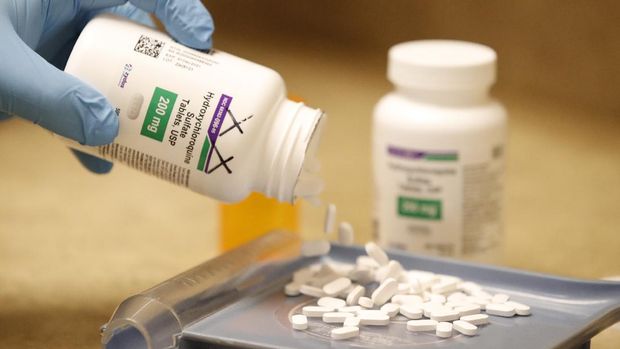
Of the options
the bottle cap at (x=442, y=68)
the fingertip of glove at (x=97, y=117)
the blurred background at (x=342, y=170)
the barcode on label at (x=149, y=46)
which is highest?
the barcode on label at (x=149, y=46)

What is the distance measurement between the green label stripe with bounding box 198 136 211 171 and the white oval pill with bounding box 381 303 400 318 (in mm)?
187

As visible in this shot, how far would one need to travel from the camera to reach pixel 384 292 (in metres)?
0.88

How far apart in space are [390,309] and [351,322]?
0.14 ft

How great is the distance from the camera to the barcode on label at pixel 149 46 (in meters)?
0.86

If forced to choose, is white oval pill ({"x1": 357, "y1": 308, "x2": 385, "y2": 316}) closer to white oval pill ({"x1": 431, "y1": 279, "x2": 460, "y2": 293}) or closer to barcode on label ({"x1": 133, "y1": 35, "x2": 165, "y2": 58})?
white oval pill ({"x1": 431, "y1": 279, "x2": 460, "y2": 293})

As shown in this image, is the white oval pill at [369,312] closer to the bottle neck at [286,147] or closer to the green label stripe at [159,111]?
the bottle neck at [286,147]

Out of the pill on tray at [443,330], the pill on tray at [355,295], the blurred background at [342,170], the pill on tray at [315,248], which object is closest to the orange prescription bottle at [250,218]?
the blurred background at [342,170]

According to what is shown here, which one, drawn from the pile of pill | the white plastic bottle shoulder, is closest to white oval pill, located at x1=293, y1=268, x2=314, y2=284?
the pile of pill

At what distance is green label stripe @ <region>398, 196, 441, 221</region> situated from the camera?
1.04 metres

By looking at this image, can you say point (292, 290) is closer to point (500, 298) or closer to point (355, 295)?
point (355, 295)

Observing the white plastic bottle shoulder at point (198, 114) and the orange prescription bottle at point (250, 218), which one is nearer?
the white plastic bottle shoulder at point (198, 114)

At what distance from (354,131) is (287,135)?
2.56 ft

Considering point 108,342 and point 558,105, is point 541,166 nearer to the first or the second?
point 558,105

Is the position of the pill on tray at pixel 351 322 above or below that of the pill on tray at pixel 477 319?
below
